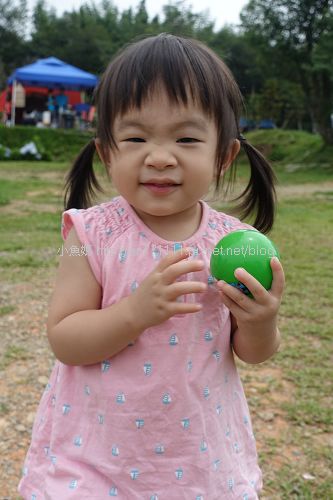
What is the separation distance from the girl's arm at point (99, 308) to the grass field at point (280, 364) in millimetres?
647

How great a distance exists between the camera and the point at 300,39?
44.8ft

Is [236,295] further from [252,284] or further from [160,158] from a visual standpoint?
[160,158]

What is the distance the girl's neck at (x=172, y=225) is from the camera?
110 centimetres

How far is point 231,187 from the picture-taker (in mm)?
1399

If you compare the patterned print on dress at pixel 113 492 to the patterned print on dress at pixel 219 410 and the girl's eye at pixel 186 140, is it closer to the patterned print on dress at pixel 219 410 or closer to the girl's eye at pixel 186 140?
the patterned print on dress at pixel 219 410

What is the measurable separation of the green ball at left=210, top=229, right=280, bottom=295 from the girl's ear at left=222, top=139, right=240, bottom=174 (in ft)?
0.56

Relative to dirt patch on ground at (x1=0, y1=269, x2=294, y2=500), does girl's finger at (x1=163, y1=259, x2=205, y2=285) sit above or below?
above

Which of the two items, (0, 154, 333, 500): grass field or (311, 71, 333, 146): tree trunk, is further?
(311, 71, 333, 146): tree trunk

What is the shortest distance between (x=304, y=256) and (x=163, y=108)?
3.95m

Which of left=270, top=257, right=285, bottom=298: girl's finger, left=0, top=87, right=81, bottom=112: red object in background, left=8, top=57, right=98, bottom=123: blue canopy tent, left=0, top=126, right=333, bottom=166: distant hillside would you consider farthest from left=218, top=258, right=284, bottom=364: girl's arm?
left=0, top=87, right=81, bottom=112: red object in background

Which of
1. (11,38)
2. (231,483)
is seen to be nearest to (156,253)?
(231,483)

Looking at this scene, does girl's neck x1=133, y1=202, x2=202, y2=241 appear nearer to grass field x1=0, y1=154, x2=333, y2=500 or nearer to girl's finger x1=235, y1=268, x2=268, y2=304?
girl's finger x1=235, y1=268, x2=268, y2=304

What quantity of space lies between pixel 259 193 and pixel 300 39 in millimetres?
13757

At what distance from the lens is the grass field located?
193 centimetres
